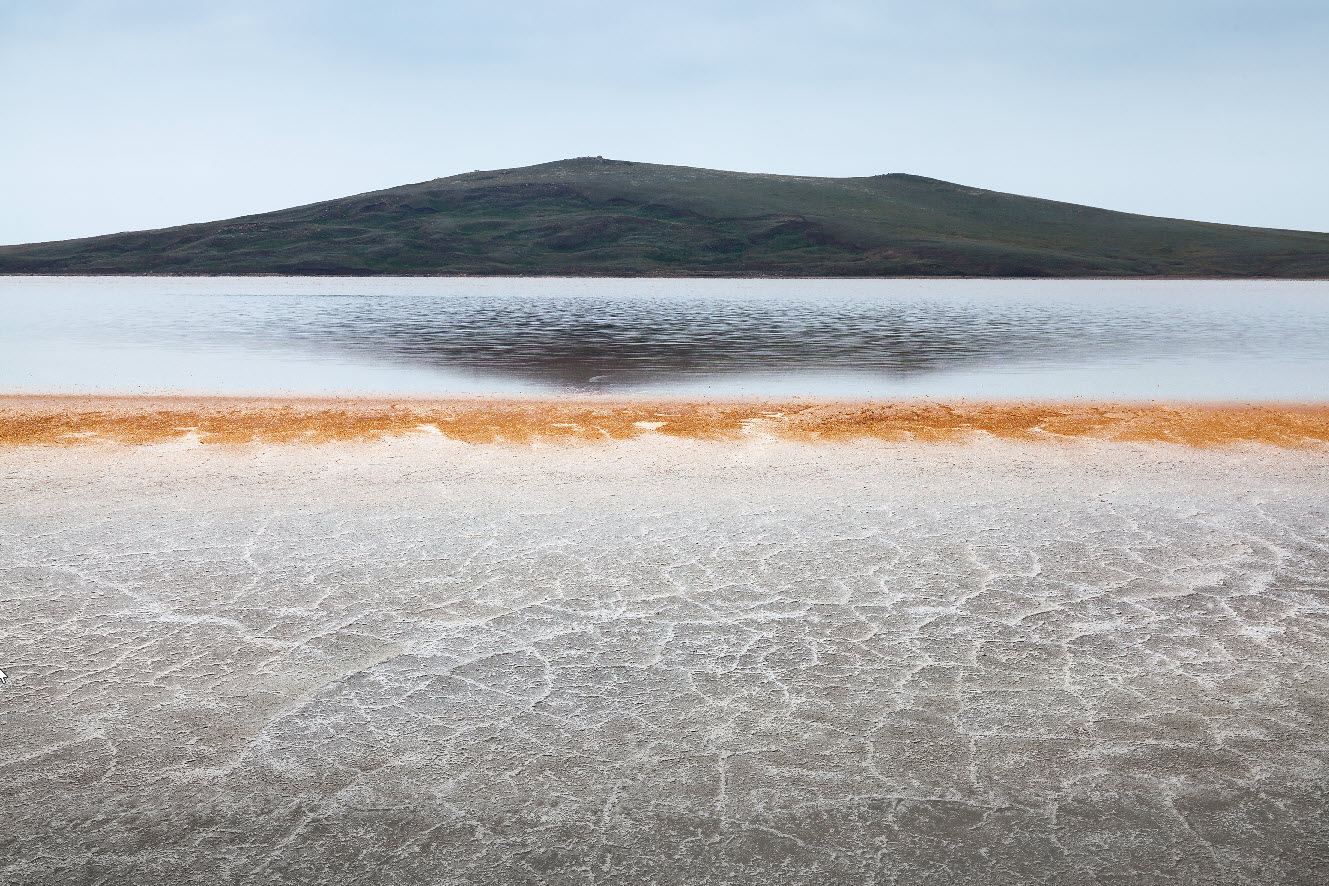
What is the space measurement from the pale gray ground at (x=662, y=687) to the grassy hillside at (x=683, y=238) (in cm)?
11204

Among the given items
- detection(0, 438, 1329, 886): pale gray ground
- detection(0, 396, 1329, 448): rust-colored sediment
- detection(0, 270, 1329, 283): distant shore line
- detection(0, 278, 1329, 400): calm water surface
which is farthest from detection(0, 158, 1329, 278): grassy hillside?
detection(0, 438, 1329, 886): pale gray ground

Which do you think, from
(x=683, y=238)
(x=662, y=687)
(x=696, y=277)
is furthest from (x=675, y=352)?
(x=683, y=238)

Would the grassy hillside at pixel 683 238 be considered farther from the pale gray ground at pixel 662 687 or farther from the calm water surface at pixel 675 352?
the pale gray ground at pixel 662 687

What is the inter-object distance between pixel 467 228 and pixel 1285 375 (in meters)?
133

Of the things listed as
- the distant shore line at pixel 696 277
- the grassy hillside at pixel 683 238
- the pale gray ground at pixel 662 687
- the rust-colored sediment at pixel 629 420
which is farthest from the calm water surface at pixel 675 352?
the grassy hillside at pixel 683 238

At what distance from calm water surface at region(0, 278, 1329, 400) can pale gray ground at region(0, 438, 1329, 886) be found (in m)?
9.00

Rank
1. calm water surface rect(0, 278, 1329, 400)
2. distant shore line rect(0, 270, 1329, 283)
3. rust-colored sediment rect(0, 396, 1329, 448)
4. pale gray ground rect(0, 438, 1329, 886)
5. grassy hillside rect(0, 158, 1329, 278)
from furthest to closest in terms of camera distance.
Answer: grassy hillside rect(0, 158, 1329, 278), distant shore line rect(0, 270, 1329, 283), calm water surface rect(0, 278, 1329, 400), rust-colored sediment rect(0, 396, 1329, 448), pale gray ground rect(0, 438, 1329, 886)

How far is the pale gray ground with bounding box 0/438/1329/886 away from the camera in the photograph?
11.3 ft

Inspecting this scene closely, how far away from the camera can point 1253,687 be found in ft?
15.3

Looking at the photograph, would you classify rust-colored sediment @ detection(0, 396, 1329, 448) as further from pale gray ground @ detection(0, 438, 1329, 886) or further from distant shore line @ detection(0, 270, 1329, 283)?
distant shore line @ detection(0, 270, 1329, 283)

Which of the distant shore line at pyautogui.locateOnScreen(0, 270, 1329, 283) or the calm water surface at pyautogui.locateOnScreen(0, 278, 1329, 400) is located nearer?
the calm water surface at pyautogui.locateOnScreen(0, 278, 1329, 400)

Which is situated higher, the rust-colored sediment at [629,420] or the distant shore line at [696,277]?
the distant shore line at [696,277]

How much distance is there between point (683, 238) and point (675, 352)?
115 m

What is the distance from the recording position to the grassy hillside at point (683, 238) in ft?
405
